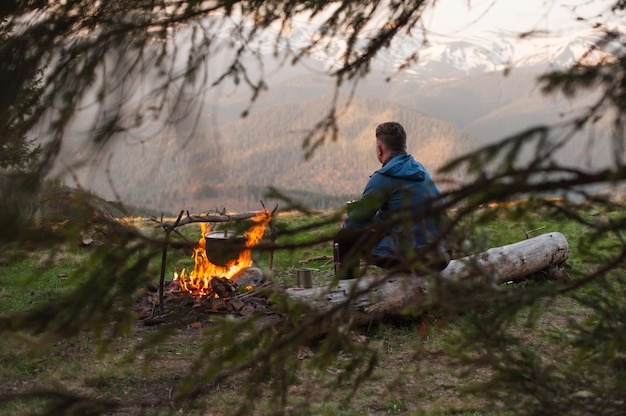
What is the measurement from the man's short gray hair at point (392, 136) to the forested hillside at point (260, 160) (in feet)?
1.26

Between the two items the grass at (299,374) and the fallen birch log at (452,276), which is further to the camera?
the fallen birch log at (452,276)

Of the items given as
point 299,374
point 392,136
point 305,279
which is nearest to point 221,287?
point 305,279

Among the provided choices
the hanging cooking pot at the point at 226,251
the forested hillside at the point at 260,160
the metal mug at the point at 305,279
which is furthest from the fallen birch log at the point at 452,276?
the hanging cooking pot at the point at 226,251

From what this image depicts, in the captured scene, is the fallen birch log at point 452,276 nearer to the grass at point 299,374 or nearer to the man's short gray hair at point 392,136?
the grass at point 299,374

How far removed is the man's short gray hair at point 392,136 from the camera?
5.64m

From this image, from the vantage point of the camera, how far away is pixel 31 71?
255 cm

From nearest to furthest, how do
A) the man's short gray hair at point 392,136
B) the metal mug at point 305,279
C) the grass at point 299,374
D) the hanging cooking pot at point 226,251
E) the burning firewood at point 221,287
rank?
the hanging cooking pot at point 226,251 < the grass at point 299,374 < the man's short gray hair at point 392,136 < the metal mug at point 305,279 < the burning firewood at point 221,287

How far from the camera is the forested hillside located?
222cm

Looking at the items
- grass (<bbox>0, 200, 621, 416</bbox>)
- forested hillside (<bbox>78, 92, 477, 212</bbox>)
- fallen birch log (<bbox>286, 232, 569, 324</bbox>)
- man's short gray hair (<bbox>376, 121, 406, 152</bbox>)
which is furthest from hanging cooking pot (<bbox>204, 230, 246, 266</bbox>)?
man's short gray hair (<bbox>376, 121, 406, 152</bbox>)

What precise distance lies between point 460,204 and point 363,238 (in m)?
0.36

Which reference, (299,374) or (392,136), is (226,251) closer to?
(299,374)

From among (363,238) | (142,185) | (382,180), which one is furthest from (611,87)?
(382,180)

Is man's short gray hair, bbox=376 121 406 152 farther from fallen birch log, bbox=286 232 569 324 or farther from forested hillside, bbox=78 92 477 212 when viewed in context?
fallen birch log, bbox=286 232 569 324

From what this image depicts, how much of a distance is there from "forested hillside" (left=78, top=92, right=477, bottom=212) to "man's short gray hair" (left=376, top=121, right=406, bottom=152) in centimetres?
38
